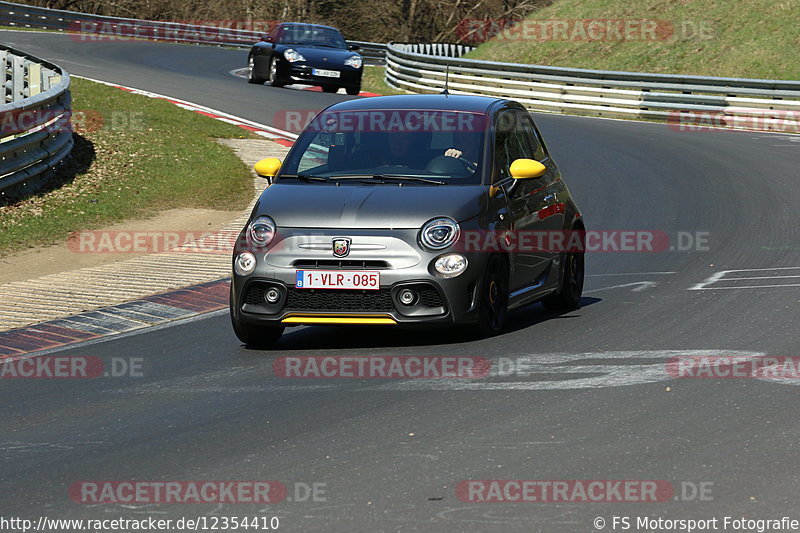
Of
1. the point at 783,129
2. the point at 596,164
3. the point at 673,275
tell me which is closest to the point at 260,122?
the point at 596,164

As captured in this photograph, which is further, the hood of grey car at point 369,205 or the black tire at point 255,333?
the black tire at point 255,333

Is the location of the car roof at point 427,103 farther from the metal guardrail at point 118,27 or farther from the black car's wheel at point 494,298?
the metal guardrail at point 118,27

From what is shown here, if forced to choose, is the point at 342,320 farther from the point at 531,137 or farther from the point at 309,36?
Answer: the point at 309,36

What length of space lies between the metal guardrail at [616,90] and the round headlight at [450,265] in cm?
2081

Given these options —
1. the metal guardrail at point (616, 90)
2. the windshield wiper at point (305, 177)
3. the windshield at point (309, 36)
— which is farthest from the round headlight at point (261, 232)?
the windshield at point (309, 36)

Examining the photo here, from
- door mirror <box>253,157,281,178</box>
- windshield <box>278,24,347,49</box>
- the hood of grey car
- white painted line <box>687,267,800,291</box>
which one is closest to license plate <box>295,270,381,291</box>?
the hood of grey car

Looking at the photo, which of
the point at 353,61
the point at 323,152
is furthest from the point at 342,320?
the point at 353,61

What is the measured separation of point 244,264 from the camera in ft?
29.6

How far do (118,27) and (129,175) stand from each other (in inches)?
1427

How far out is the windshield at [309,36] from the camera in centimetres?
3183

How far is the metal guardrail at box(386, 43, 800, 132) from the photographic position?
28859mm

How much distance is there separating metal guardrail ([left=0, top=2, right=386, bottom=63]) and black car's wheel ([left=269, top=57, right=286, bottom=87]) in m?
21.1

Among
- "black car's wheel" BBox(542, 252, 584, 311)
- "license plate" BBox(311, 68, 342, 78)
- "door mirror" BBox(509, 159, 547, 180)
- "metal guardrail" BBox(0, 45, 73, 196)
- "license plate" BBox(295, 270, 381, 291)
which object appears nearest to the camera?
"license plate" BBox(295, 270, 381, 291)

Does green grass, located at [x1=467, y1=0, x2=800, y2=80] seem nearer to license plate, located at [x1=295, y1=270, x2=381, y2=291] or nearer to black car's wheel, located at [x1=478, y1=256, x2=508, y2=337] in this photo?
black car's wheel, located at [x1=478, y1=256, x2=508, y2=337]
